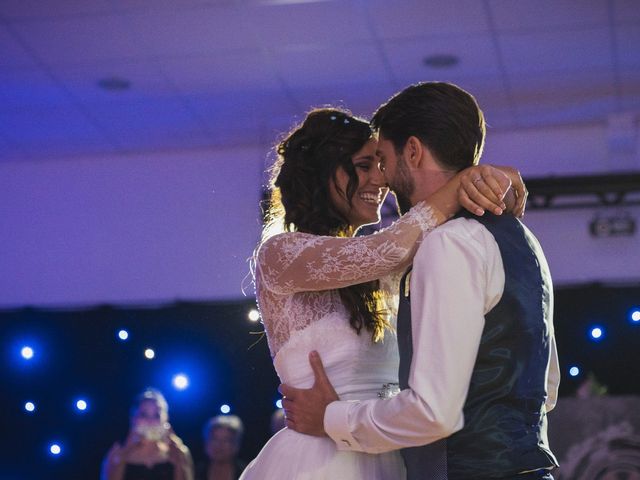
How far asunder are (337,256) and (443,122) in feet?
1.28

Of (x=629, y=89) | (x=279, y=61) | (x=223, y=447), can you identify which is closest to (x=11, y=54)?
(x=279, y=61)

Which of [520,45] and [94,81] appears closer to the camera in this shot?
[520,45]

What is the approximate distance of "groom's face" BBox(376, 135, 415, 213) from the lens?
225cm

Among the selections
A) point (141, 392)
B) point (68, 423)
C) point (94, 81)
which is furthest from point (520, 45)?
point (68, 423)

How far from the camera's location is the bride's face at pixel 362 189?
2.65 m

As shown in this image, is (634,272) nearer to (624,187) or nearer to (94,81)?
(624,187)

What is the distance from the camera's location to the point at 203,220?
775 cm

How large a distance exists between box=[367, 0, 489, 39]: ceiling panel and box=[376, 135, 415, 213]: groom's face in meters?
3.10

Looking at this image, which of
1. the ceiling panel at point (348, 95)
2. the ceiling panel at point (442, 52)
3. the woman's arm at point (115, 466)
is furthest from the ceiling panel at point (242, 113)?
the woman's arm at point (115, 466)

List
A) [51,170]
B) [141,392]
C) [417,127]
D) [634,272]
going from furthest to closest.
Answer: [51,170]
[141,392]
[634,272]
[417,127]

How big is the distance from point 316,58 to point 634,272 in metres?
2.78

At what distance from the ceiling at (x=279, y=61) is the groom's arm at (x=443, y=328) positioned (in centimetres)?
349

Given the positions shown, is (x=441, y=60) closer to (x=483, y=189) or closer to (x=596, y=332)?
(x=596, y=332)

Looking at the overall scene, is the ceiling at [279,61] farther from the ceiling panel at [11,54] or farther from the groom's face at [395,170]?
the groom's face at [395,170]
